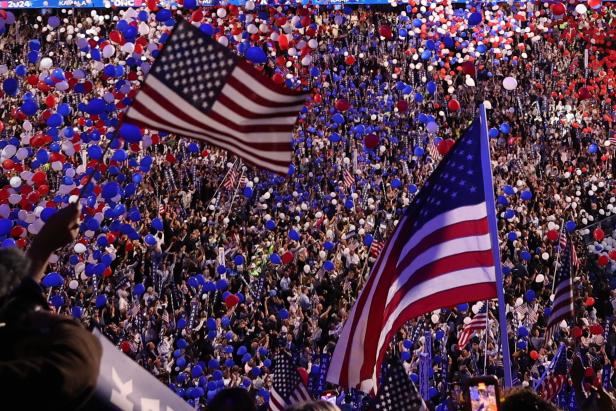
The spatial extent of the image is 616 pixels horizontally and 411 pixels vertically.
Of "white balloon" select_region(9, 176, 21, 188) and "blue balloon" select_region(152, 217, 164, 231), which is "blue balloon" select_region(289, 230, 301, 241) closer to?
"blue balloon" select_region(152, 217, 164, 231)

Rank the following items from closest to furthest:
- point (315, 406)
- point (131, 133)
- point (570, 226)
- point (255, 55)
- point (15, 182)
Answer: point (315, 406)
point (131, 133)
point (15, 182)
point (255, 55)
point (570, 226)

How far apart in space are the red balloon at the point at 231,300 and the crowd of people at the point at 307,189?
0.51 ft

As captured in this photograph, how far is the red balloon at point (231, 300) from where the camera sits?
43.8 feet

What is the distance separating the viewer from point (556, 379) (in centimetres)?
1071

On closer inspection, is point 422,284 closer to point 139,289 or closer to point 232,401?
point 232,401

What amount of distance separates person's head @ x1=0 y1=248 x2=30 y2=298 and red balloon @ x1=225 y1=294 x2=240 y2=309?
11347 mm

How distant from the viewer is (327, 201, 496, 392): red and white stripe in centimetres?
576

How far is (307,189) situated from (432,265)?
41.7 feet

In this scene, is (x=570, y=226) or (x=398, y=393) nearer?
(x=398, y=393)

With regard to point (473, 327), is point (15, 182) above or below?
below

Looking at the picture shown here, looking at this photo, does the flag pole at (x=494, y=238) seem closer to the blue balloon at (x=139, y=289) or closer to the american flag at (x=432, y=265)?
the american flag at (x=432, y=265)

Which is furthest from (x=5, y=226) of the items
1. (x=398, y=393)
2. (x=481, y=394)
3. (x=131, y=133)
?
(x=481, y=394)

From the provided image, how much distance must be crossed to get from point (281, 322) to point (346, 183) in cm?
560

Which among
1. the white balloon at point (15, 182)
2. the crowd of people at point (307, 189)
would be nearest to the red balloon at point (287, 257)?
the crowd of people at point (307, 189)
